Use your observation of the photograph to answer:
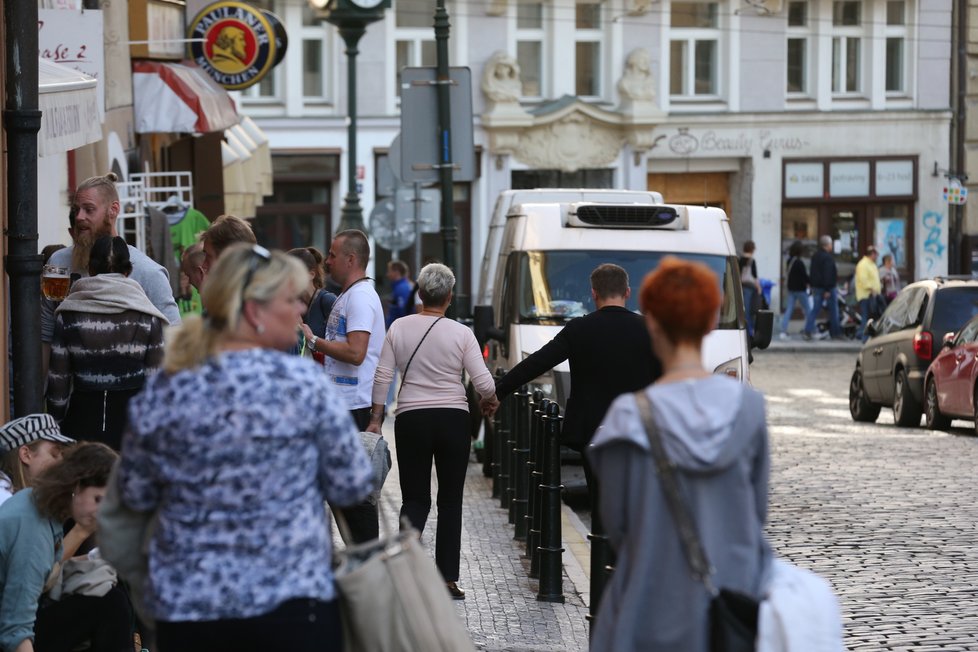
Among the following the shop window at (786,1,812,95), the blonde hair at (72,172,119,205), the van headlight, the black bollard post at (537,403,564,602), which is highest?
the shop window at (786,1,812,95)

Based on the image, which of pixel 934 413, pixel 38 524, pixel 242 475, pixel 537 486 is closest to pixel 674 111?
pixel 934 413

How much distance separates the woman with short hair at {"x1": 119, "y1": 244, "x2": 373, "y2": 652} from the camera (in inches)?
171

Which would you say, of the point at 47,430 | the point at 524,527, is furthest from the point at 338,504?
the point at 524,527

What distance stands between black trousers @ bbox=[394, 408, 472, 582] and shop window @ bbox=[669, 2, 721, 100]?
32.4 m

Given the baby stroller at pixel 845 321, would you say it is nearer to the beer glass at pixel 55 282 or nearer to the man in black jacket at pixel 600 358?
the man in black jacket at pixel 600 358

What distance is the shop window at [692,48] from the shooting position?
4141 cm

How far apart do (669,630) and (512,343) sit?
10.1m

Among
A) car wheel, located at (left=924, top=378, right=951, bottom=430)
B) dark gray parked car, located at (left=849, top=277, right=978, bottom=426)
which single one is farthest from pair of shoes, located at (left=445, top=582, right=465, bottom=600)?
dark gray parked car, located at (left=849, top=277, right=978, bottom=426)

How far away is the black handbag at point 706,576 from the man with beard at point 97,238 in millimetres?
3827

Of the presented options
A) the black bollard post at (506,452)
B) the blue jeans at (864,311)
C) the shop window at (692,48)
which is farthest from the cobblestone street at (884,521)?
the shop window at (692,48)

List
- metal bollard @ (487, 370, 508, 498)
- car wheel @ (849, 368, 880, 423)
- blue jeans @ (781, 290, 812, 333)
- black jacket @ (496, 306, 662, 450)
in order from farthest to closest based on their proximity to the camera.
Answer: blue jeans @ (781, 290, 812, 333) → car wheel @ (849, 368, 880, 423) → metal bollard @ (487, 370, 508, 498) → black jacket @ (496, 306, 662, 450)

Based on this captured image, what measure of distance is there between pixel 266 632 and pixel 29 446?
2958 millimetres

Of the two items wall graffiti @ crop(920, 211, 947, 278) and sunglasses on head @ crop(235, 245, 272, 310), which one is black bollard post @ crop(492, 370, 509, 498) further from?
wall graffiti @ crop(920, 211, 947, 278)

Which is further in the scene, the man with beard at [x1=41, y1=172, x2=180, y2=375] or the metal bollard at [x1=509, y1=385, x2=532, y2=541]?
the metal bollard at [x1=509, y1=385, x2=532, y2=541]
